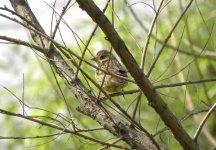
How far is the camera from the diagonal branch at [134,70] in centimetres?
263

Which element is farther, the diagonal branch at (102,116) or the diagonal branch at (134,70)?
the diagonal branch at (102,116)

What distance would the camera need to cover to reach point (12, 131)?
666 cm

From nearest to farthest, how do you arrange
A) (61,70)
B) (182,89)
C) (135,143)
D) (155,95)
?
(155,95) < (135,143) < (61,70) < (182,89)

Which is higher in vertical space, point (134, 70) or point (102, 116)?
point (102, 116)

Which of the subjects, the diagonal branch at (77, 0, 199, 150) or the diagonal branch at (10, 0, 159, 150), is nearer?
the diagonal branch at (77, 0, 199, 150)

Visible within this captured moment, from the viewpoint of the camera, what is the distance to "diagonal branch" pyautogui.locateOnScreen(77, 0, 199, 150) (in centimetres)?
263

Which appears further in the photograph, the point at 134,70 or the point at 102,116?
the point at 102,116

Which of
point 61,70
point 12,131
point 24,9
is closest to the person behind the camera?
point 61,70

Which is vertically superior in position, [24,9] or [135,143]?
[24,9]

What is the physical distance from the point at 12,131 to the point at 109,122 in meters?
3.54

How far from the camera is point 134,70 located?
282cm

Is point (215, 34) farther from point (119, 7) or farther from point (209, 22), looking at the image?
point (119, 7)

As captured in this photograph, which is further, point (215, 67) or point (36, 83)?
point (215, 67)

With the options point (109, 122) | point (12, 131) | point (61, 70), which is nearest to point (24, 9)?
point (61, 70)
